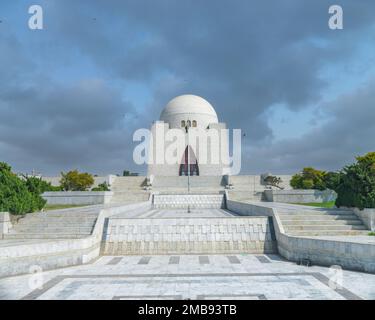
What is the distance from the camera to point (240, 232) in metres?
11.0

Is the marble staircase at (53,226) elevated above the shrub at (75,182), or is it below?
below

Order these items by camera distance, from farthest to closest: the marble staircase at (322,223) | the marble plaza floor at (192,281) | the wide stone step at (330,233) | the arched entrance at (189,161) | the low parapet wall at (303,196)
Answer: the arched entrance at (189,161)
the low parapet wall at (303,196)
the marble staircase at (322,223)
the wide stone step at (330,233)
the marble plaza floor at (192,281)

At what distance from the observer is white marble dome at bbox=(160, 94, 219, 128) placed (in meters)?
48.5

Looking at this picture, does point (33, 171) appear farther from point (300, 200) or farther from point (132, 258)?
point (132, 258)

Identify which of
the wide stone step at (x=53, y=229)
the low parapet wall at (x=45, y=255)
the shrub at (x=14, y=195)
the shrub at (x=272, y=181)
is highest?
the shrub at (x=272, y=181)

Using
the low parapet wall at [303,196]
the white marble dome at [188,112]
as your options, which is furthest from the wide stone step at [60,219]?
the white marble dome at [188,112]

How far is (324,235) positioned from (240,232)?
2.63 m

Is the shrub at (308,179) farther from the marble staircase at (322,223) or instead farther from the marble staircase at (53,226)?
→ the marble staircase at (53,226)

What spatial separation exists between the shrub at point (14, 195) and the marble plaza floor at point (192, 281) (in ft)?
14.2

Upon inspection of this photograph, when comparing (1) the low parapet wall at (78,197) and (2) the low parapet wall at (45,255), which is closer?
(2) the low parapet wall at (45,255)

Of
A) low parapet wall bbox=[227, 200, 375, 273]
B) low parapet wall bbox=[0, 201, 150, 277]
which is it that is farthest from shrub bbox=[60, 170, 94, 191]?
low parapet wall bbox=[227, 200, 375, 273]

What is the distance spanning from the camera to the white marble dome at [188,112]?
159 ft

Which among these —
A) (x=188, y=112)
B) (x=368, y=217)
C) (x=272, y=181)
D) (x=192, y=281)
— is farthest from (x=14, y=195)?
A: (x=188, y=112)
